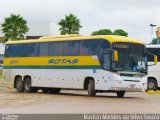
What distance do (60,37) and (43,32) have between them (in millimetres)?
76641

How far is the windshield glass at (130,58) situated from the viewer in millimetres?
28938

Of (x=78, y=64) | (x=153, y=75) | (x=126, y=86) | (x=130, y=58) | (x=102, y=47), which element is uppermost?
(x=102, y=47)

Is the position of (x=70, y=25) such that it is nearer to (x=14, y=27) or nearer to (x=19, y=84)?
(x=14, y=27)

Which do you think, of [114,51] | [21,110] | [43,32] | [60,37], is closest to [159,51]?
[60,37]

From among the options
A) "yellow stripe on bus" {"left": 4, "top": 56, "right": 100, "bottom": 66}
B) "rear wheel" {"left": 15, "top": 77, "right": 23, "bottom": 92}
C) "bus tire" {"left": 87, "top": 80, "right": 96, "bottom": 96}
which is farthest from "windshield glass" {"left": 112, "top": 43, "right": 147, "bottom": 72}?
"rear wheel" {"left": 15, "top": 77, "right": 23, "bottom": 92}

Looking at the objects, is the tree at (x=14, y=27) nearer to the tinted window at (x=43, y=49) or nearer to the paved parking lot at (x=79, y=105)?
the tinted window at (x=43, y=49)

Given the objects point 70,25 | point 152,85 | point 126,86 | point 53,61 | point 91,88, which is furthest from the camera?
point 70,25

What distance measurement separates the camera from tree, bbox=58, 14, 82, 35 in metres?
86.6

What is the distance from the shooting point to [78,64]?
31.0m

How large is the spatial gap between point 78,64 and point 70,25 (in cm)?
5624

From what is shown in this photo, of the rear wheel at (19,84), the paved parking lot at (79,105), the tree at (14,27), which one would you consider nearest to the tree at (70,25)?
the tree at (14,27)

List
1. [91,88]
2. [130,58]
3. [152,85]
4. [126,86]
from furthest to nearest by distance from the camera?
[152,85] < [91,88] < [130,58] < [126,86]

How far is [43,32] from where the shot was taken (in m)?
109

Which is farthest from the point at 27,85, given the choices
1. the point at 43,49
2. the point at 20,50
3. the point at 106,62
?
the point at 106,62
